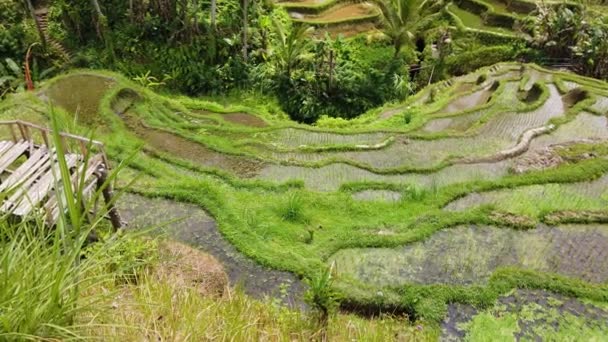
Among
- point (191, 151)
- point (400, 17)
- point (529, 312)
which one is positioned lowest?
point (191, 151)

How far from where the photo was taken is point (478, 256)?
6695mm

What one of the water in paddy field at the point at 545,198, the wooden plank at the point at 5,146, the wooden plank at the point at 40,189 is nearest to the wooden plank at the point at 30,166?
the wooden plank at the point at 40,189

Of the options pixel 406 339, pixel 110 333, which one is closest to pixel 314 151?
pixel 406 339

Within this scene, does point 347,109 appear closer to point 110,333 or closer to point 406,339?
point 406,339

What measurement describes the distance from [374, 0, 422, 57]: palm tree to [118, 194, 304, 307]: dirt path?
411 inches

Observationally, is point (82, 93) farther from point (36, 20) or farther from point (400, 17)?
point (400, 17)

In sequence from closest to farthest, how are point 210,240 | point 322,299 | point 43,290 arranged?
point 43,290
point 322,299
point 210,240

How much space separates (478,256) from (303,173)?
150 inches

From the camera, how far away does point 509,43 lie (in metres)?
17.6

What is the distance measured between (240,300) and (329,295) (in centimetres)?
84

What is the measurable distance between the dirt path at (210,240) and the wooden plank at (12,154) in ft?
A: 5.73

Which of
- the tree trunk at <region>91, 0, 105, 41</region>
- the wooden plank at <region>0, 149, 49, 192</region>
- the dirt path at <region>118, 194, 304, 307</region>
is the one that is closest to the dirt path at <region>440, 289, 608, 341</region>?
the dirt path at <region>118, 194, 304, 307</region>

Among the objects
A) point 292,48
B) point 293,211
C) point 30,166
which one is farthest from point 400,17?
point 30,166

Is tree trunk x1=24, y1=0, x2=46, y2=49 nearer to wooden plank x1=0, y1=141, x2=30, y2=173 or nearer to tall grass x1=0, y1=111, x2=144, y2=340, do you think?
wooden plank x1=0, y1=141, x2=30, y2=173
